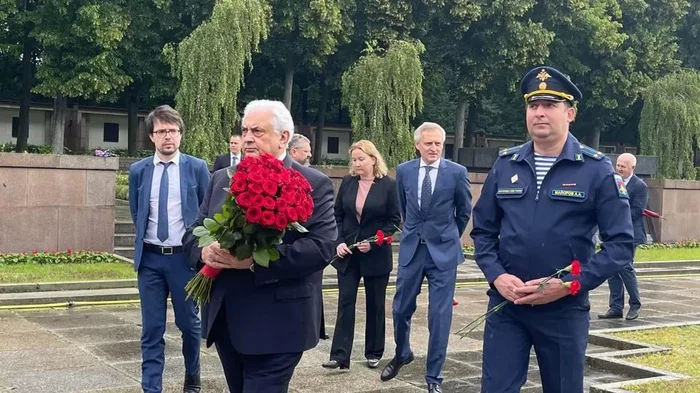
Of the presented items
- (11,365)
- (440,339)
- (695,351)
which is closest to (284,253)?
(440,339)

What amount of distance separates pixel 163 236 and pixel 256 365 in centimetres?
236

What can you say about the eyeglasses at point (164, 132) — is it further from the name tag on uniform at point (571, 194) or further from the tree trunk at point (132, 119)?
the tree trunk at point (132, 119)

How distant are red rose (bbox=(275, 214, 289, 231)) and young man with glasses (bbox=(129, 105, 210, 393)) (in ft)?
8.53

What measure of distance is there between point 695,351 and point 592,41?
120ft

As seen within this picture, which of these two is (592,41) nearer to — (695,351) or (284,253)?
(695,351)

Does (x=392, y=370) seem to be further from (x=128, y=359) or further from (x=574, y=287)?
(x=574, y=287)

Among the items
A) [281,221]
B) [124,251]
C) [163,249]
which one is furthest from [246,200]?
[124,251]

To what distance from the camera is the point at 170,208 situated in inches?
243

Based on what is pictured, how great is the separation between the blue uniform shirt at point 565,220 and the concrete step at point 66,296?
7887 mm

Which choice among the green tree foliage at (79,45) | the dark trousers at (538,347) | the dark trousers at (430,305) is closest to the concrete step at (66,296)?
the dark trousers at (430,305)

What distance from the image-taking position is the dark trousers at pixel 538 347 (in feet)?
13.5

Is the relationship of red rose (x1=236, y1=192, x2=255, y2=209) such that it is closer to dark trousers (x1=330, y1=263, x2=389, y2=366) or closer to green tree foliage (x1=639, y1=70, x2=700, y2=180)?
dark trousers (x1=330, y1=263, x2=389, y2=366)

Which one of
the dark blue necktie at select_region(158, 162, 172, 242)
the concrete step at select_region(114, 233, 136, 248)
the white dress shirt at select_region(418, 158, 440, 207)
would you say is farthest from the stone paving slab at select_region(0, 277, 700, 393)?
the concrete step at select_region(114, 233, 136, 248)

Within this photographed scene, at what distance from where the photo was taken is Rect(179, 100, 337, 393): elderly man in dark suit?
12.4 feet
